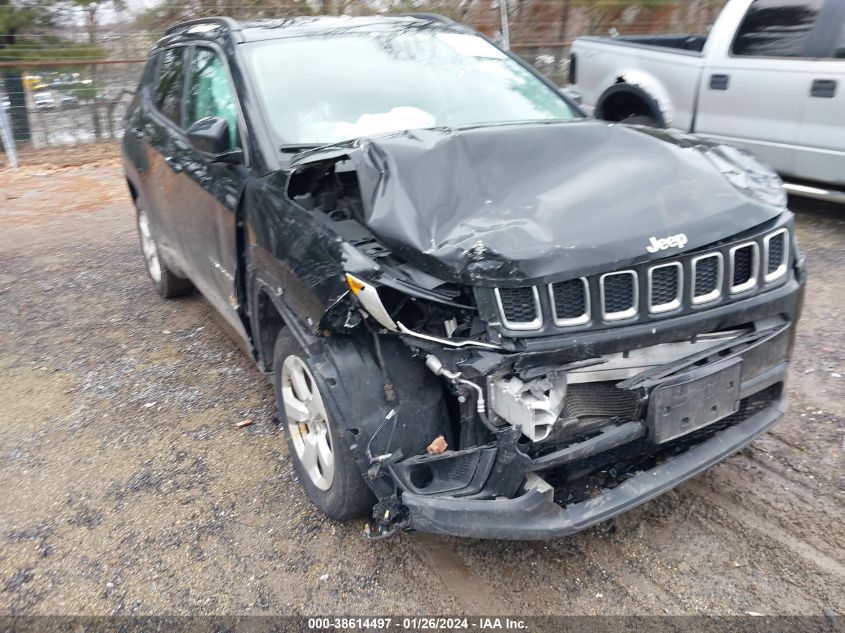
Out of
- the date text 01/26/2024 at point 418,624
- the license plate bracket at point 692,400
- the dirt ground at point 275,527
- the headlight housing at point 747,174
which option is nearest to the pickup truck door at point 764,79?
the dirt ground at point 275,527

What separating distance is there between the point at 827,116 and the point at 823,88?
0.22 metres

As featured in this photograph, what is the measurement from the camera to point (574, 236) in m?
2.43

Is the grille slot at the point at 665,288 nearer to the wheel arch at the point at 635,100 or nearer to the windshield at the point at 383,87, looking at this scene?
the windshield at the point at 383,87

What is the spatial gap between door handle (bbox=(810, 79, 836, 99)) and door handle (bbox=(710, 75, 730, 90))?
0.81 meters

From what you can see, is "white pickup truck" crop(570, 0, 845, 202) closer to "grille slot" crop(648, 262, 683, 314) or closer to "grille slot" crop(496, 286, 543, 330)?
"grille slot" crop(648, 262, 683, 314)

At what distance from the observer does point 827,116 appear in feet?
18.8

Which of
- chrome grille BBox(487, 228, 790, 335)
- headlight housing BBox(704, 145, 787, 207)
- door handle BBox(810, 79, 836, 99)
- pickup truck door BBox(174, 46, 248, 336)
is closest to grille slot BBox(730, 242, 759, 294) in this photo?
chrome grille BBox(487, 228, 790, 335)

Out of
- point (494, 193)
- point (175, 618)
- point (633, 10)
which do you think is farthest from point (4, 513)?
point (633, 10)

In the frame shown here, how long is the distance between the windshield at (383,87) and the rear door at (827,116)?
2.92m

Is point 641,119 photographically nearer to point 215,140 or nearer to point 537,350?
point 215,140

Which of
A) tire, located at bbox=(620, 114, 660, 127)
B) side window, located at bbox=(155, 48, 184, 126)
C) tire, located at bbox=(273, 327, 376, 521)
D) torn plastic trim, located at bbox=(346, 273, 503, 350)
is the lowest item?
tire, located at bbox=(273, 327, 376, 521)

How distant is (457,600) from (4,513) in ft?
7.10

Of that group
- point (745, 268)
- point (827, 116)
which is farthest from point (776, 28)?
point (745, 268)

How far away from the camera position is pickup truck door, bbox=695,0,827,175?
234 inches
